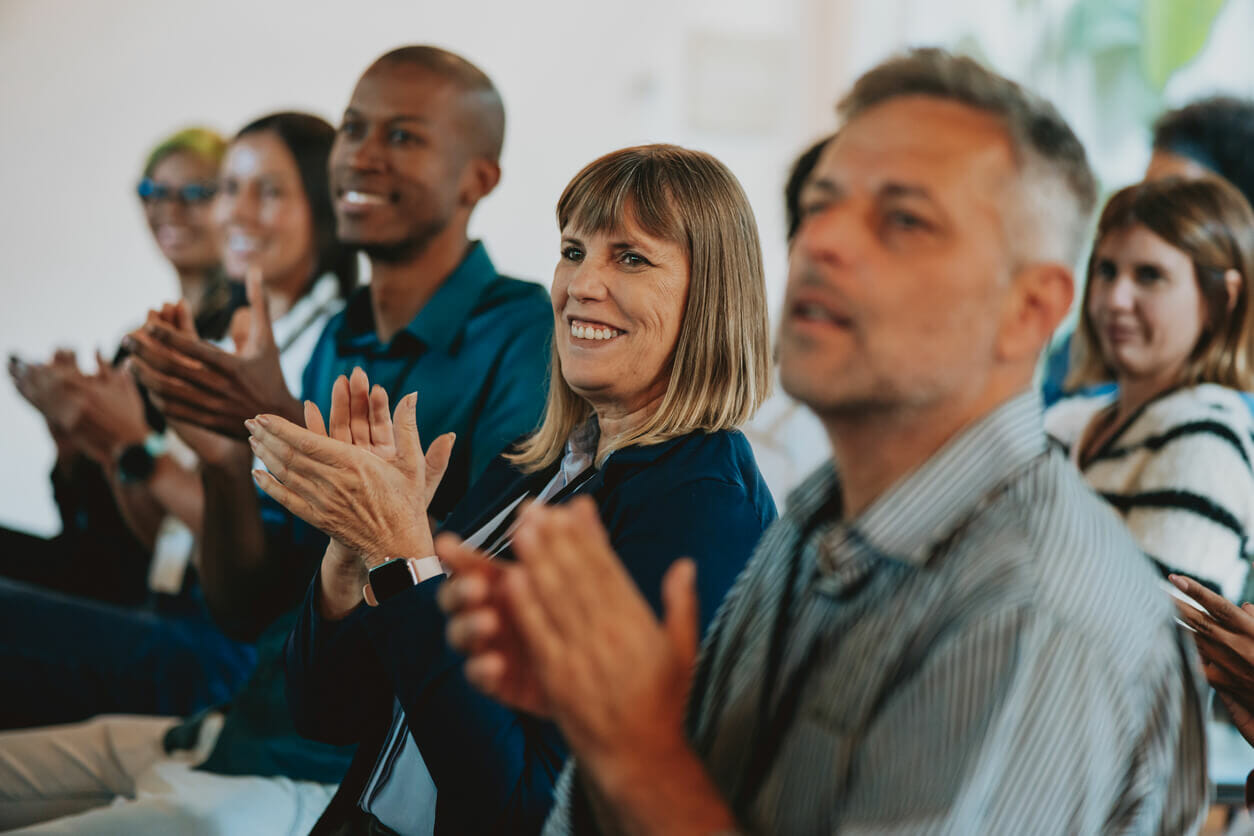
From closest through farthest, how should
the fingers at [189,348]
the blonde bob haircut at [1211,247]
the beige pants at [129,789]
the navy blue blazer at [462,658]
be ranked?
the navy blue blazer at [462,658]
the beige pants at [129,789]
the fingers at [189,348]
the blonde bob haircut at [1211,247]

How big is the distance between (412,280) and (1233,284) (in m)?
1.44

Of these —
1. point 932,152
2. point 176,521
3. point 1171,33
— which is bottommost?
point 176,521

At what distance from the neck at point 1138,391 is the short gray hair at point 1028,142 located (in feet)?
4.54

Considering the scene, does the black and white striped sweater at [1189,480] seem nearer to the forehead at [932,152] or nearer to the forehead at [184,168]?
the forehead at [932,152]

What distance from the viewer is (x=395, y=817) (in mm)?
1318

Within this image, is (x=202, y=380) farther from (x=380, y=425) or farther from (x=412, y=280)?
(x=380, y=425)

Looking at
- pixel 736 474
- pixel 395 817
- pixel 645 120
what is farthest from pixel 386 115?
pixel 645 120

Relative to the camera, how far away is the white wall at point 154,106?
185 inches

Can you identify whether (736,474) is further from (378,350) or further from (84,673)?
(84,673)

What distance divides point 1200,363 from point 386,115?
1490 mm

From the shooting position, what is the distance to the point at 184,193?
126 inches

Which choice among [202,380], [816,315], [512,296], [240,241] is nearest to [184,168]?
[240,241]

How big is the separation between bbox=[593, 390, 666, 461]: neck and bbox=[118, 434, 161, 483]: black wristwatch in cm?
112

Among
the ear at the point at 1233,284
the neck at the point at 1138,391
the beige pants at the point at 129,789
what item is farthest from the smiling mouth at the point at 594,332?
the ear at the point at 1233,284
